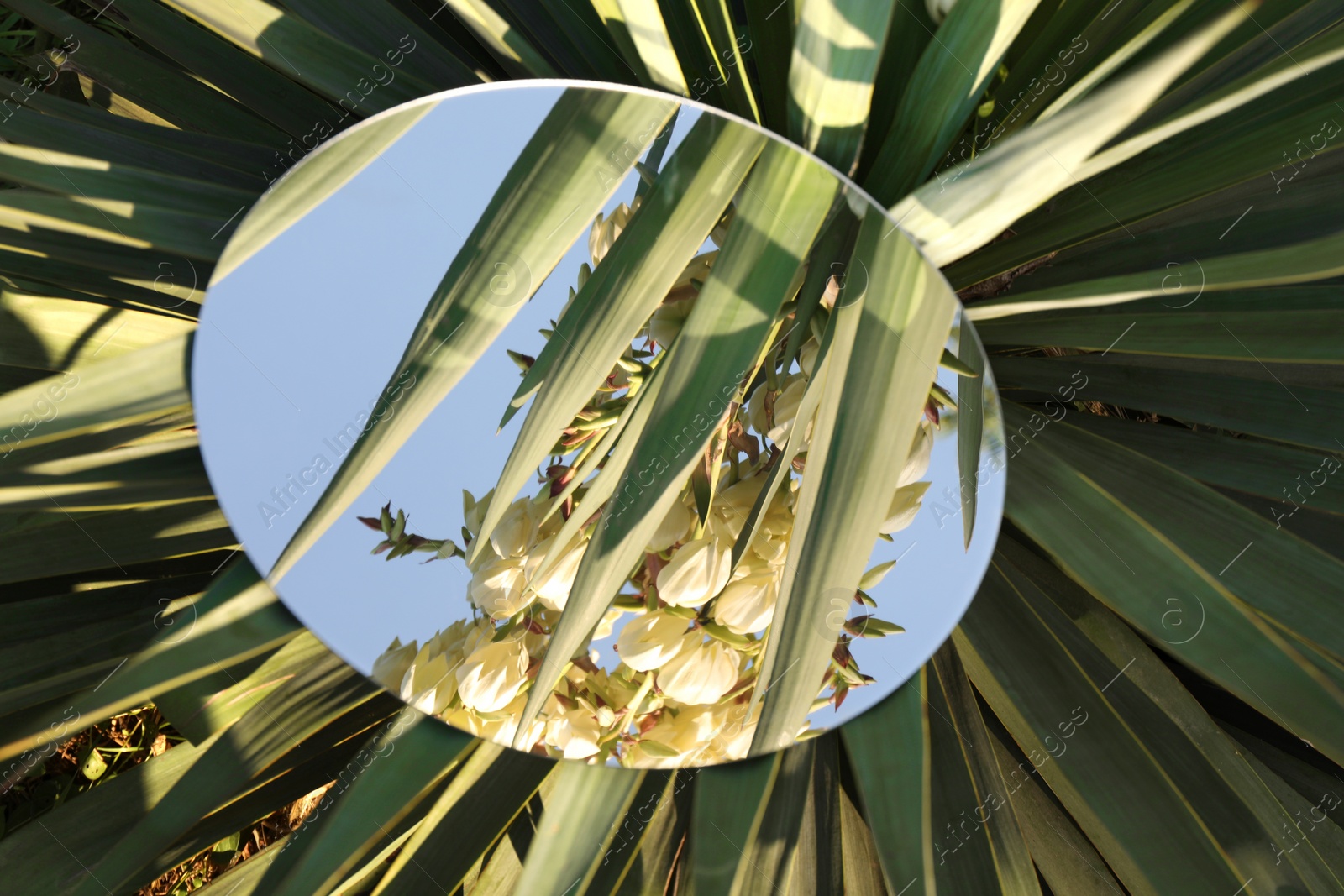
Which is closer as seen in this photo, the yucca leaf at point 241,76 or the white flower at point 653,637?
the white flower at point 653,637

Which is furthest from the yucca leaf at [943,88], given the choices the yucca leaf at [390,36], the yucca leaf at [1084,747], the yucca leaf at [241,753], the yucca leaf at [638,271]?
the yucca leaf at [241,753]

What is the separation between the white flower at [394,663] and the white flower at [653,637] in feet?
0.68

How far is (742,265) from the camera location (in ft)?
1.58

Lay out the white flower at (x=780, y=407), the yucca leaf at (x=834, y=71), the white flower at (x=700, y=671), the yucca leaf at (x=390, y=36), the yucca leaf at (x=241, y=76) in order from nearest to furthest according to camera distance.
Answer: the yucca leaf at (x=834, y=71)
the white flower at (x=780, y=407)
the white flower at (x=700, y=671)
the yucca leaf at (x=390, y=36)
the yucca leaf at (x=241, y=76)

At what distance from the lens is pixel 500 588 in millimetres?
653

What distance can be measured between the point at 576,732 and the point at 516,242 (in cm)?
43

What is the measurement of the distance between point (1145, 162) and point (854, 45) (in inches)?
12.1

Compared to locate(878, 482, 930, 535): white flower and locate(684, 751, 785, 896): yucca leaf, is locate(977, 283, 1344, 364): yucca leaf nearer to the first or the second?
locate(878, 482, 930, 535): white flower

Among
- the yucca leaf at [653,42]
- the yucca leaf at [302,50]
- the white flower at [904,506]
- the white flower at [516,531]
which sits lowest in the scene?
the white flower at [904,506]

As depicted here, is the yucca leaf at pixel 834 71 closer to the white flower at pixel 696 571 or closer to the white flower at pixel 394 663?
the white flower at pixel 696 571

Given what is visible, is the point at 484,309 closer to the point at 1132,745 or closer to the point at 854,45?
the point at 854,45

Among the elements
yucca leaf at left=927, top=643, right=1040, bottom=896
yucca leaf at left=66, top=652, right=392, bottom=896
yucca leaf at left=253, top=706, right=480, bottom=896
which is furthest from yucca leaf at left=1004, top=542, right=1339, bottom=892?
yucca leaf at left=66, top=652, right=392, bottom=896

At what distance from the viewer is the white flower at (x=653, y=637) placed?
2.09 feet

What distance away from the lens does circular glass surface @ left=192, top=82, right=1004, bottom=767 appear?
474mm
